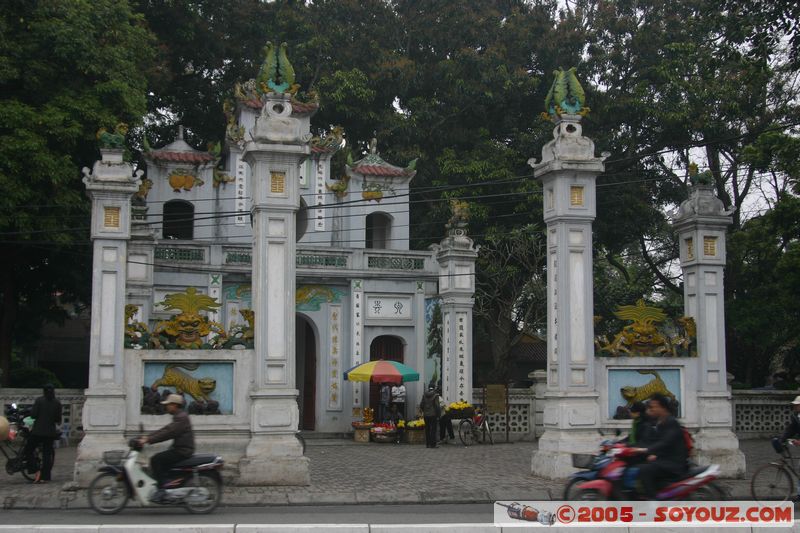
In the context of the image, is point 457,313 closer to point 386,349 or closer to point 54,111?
point 386,349

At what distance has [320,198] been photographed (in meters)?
26.7

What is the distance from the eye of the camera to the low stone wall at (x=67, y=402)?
20688 millimetres

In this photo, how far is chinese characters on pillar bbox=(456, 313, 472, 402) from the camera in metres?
24.0

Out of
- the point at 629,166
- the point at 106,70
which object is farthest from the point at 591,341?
the point at 629,166

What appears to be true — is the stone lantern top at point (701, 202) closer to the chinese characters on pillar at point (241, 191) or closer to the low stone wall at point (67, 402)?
the chinese characters on pillar at point (241, 191)

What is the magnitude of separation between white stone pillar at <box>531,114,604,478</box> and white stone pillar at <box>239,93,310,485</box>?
12.9 feet

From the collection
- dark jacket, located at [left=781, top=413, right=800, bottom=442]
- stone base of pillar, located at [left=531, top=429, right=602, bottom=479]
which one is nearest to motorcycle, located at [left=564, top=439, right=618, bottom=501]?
dark jacket, located at [left=781, top=413, right=800, bottom=442]

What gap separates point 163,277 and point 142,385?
10.2m

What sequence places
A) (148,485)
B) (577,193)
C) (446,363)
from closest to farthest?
(148,485)
(577,193)
(446,363)

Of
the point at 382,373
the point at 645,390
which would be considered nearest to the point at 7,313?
the point at 382,373

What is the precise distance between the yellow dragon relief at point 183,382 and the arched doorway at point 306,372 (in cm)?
1126

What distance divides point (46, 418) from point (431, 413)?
30.1ft

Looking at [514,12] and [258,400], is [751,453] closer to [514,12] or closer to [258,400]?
[258,400]

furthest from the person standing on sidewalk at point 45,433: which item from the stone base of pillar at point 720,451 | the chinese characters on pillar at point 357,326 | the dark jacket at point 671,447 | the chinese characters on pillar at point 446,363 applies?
the chinese characters on pillar at point 446,363
